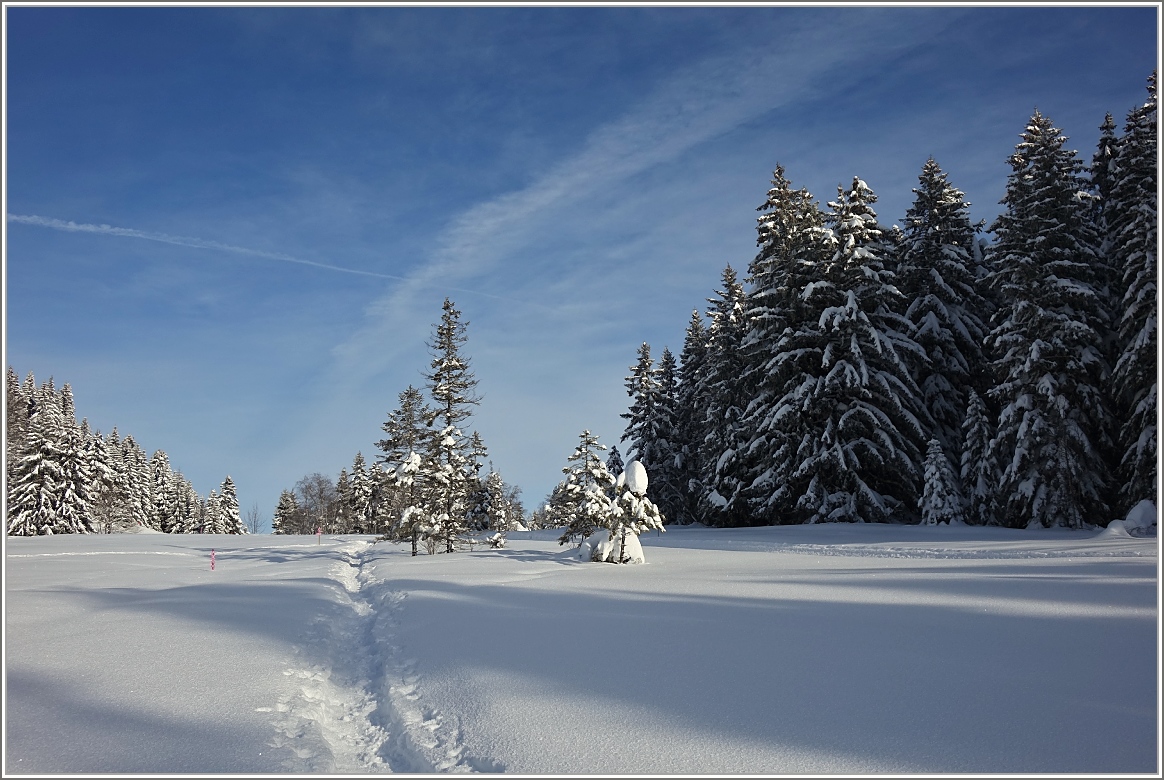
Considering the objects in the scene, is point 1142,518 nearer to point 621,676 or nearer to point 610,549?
point 610,549

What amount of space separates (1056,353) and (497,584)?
70.4 feet

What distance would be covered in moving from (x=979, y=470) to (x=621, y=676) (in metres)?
24.0

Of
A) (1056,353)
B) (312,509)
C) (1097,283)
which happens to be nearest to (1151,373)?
(1056,353)

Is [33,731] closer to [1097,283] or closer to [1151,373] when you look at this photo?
[1151,373]

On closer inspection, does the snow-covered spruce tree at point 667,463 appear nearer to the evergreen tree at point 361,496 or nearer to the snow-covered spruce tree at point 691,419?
the snow-covered spruce tree at point 691,419

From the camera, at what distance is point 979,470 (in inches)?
1001

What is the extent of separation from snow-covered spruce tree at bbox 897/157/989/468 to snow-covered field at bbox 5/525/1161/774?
18.7 metres

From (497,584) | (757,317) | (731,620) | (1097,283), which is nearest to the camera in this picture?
(731,620)

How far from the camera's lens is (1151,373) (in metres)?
20.6

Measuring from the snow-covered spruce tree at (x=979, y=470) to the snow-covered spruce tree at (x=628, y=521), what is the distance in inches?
582

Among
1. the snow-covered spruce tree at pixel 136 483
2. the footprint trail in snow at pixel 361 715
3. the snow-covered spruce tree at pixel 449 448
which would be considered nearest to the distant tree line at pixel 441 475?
the snow-covered spruce tree at pixel 449 448

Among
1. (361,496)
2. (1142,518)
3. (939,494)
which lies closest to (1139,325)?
(1142,518)

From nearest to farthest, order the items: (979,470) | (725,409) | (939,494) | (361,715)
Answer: (361,715), (939,494), (979,470), (725,409)

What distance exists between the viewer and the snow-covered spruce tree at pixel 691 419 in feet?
128
